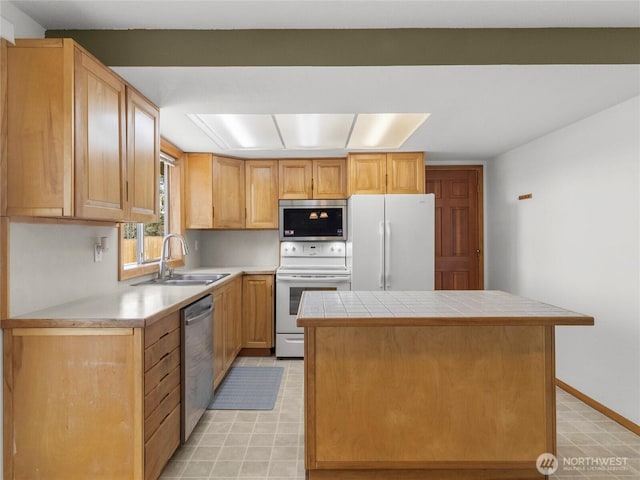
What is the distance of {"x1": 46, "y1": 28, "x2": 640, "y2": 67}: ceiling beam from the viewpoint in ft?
6.64

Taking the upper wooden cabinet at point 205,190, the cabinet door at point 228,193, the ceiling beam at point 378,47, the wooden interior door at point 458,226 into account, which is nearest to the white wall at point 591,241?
the wooden interior door at point 458,226

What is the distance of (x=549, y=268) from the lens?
3.43m

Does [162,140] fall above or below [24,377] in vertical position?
above

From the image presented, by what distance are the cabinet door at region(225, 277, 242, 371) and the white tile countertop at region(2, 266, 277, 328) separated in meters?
0.80

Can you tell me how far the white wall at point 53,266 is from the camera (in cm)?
180

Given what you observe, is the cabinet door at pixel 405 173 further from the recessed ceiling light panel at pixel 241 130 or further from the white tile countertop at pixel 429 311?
the white tile countertop at pixel 429 311

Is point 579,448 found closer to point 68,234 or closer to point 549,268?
point 549,268

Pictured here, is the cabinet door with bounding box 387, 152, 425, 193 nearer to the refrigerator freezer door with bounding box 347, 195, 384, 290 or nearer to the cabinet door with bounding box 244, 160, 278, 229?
the refrigerator freezer door with bounding box 347, 195, 384, 290

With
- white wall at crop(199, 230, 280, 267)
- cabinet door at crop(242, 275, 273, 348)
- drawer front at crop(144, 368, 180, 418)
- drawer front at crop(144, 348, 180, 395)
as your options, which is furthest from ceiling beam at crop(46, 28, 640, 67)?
white wall at crop(199, 230, 280, 267)

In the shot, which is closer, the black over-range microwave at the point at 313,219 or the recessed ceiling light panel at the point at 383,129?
the recessed ceiling light panel at the point at 383,129

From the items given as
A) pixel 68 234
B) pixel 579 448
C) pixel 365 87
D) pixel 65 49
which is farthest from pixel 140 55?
pixel 579 448

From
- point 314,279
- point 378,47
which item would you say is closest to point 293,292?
point 314,279

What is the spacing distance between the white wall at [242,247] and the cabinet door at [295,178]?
624mm

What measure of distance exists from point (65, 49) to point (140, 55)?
1.28 ft
